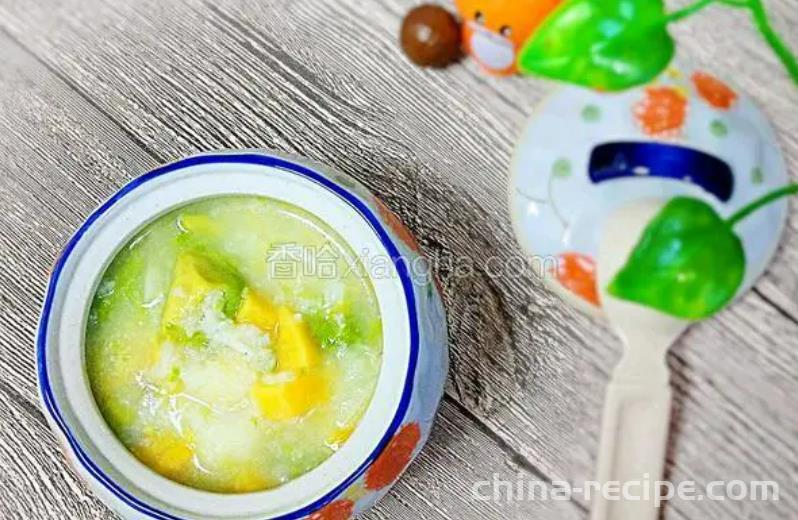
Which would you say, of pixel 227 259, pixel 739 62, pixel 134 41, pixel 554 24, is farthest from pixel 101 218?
pixel 739 62

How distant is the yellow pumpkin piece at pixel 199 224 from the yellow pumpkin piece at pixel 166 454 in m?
0.13

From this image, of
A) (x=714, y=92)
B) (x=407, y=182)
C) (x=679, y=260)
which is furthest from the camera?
(x=407, y=182)

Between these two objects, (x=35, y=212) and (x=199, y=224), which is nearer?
(x=199, y=224)

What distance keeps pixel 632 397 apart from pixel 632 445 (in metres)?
0.03

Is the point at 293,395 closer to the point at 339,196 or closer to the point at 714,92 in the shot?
the point at 339,196

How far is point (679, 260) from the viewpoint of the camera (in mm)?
521

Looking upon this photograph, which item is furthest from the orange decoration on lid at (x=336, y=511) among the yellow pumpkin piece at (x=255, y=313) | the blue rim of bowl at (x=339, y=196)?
the yellow pumpkin piece at (x=255, y=313)

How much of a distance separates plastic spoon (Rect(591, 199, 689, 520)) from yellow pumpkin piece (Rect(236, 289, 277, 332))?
Result: 209mm

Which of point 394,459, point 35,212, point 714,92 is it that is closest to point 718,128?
point 714,92

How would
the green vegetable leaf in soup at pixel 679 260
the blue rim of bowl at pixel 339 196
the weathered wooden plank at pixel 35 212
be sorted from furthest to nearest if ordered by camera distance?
1. the weathered wooden plank at pixel 35 212
2. the blue rim of bowl at pixel 339 196
3. the green vegetable leaf in soup at pixel 679 260

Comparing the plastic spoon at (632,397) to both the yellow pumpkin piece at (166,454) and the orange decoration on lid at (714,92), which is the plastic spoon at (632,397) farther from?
the yellow pumpkin piece at (166,454)

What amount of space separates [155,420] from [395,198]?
0.23 meters

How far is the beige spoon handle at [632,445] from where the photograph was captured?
64 cm

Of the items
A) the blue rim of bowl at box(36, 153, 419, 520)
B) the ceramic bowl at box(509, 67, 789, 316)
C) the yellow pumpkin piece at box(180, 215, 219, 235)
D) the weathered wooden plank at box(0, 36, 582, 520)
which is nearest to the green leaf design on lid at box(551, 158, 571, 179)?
the ceramic bowl at box(509, 67, 789, 316)
